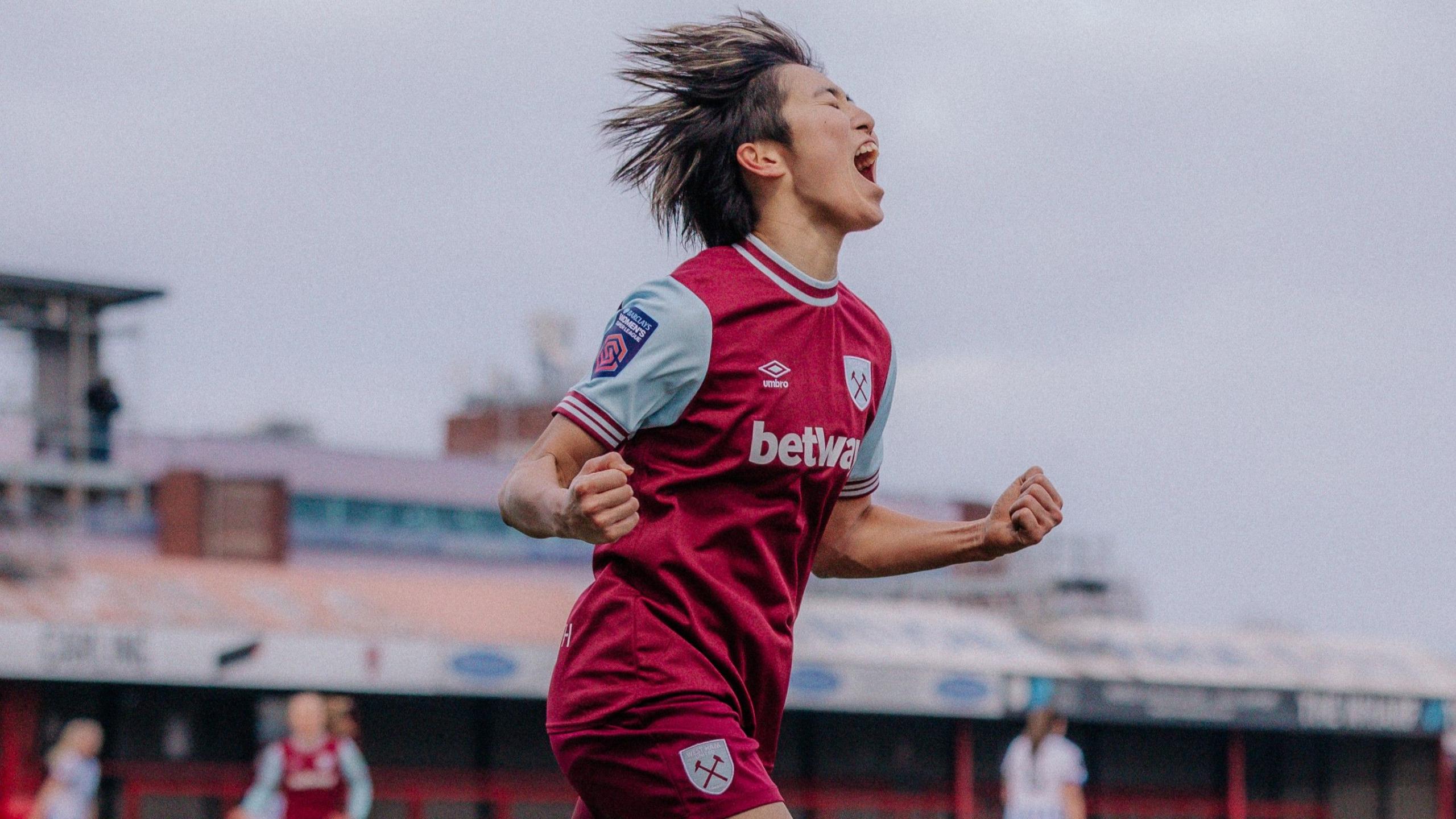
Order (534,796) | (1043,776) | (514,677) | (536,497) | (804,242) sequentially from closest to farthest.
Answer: (536,497)
(804,242)
(1043,776)
(514,677)
(534,796)

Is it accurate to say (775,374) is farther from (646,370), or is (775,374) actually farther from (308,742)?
(308,742)

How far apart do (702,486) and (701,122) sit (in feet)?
2.85

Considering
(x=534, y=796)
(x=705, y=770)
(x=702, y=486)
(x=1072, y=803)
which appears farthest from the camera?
(x=534, y=796)

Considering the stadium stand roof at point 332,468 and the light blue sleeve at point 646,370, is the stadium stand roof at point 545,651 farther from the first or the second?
the light blue sleeve at point 646,370

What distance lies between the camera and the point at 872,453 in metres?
4.49

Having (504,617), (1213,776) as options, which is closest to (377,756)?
(504,617)

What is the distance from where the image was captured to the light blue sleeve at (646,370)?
3824mm

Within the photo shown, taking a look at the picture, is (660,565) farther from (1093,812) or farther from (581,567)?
(581,567)

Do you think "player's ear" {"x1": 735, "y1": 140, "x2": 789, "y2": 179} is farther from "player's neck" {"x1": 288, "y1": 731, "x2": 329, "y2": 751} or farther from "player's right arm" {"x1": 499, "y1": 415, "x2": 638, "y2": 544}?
"player's neck" {"x1": 288, "y1": 731, "x2": 329, "y2": 751}

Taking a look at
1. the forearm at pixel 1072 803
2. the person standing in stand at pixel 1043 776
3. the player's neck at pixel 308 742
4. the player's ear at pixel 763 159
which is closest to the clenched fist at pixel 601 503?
the player's ear at pixel 763 159

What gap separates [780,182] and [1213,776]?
28.7m

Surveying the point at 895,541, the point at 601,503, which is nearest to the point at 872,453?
the point at 895,541

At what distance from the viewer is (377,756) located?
23453 mm

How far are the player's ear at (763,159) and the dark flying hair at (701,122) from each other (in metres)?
0.02
